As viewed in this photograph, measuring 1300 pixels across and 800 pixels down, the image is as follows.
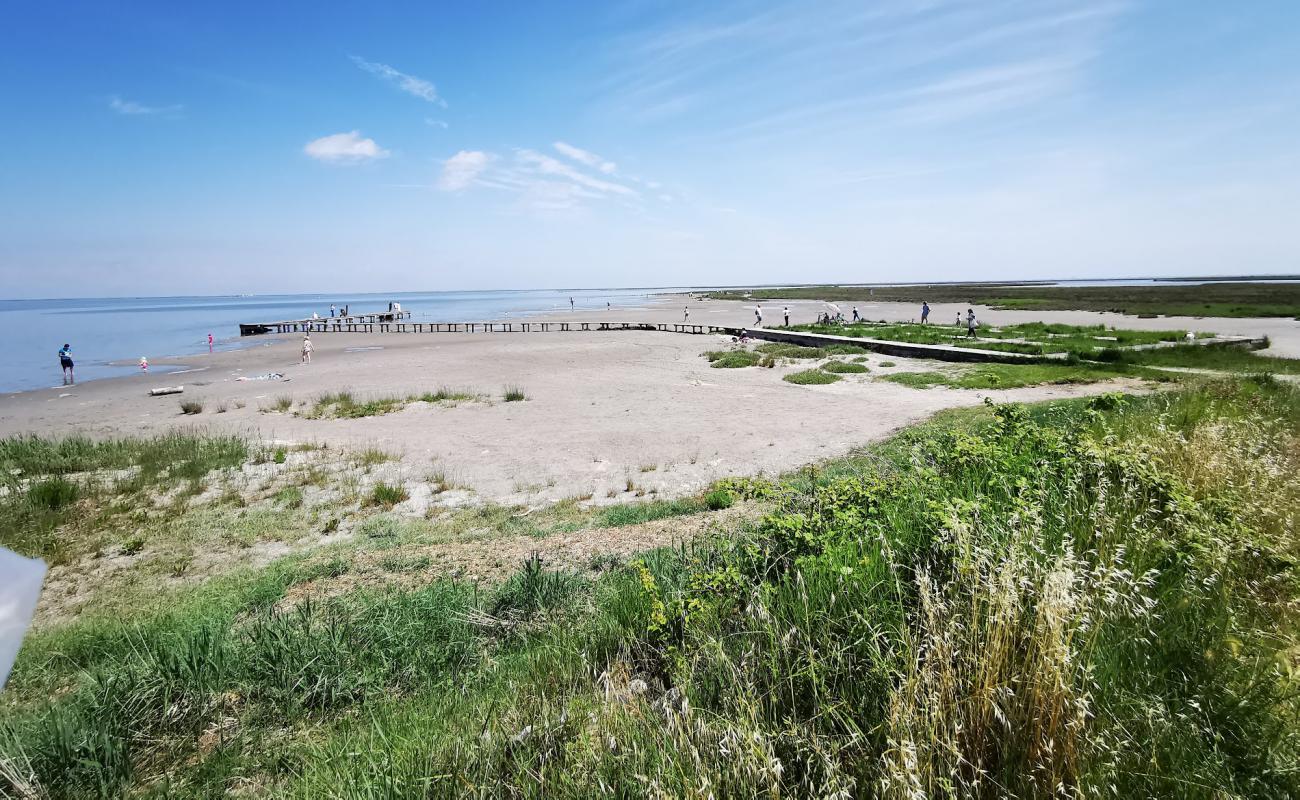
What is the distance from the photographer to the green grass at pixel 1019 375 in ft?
61.8

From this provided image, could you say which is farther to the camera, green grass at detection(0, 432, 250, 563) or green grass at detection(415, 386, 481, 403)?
green grass at detection(415, 386, 481, 403)

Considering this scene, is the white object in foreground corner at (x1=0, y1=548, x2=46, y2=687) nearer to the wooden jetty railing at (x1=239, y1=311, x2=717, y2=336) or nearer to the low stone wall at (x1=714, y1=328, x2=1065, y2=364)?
the low stone wall at (x1=714, y1=328, x2=1065, y2=364)

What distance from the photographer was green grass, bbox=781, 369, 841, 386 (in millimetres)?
22516

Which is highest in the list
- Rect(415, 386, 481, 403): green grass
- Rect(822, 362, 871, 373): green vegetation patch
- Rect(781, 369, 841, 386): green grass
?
Rect(822, 362, 871, 373): green vegetation patch

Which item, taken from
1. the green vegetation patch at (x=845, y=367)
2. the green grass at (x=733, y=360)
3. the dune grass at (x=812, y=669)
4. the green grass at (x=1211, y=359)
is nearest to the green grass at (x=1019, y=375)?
the green vegetation patch at (x=845, y=367)

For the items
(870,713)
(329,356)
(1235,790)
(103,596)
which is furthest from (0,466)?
(329,356)

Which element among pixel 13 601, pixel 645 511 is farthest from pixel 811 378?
pixel 13 601

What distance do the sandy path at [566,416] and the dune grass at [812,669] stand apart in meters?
6.05

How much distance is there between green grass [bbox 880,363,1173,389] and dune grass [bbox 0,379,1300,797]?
1438cm

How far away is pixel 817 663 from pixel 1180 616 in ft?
6.73

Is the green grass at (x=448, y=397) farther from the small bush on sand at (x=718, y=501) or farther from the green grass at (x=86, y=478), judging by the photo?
the small bush on sand at (x=718, y=501)

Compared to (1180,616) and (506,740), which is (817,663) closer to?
(506,740)

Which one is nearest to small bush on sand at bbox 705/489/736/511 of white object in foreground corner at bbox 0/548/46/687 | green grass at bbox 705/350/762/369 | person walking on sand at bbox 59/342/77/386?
white object in foreground corner at bbox 0/548/46/687

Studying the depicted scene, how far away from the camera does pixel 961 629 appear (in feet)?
9.29
